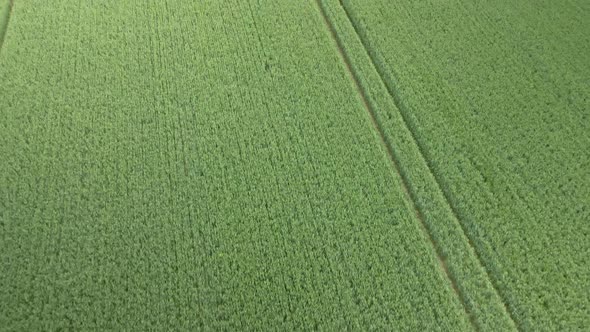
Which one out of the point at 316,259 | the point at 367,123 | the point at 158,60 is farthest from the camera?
the point at 158,60

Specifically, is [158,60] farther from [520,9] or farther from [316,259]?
[520,9]

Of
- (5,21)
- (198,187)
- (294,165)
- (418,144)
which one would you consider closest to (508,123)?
(418,144)

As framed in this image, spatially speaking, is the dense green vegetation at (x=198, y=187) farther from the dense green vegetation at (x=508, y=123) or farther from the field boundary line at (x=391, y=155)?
the dense green vegetation at (x=508, y=123)

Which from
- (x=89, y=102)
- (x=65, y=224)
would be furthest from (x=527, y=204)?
(x=89, y=102)

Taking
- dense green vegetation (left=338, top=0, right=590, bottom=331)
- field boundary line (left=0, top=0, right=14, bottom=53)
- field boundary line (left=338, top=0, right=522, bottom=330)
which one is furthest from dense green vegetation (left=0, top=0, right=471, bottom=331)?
dense green vegetation (left=338, top=0, right=590, bottom=331)

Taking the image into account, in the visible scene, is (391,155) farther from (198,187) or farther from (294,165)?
(198,187)

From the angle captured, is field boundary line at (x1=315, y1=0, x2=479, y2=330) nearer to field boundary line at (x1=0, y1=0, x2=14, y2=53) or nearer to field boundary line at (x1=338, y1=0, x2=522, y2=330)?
field boundary line at (x1=338, y1=0, x2=522, y2=330)

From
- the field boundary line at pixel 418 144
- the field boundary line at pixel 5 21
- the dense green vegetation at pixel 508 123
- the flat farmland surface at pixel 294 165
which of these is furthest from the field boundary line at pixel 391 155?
the field boundary line at pixel 5 21
